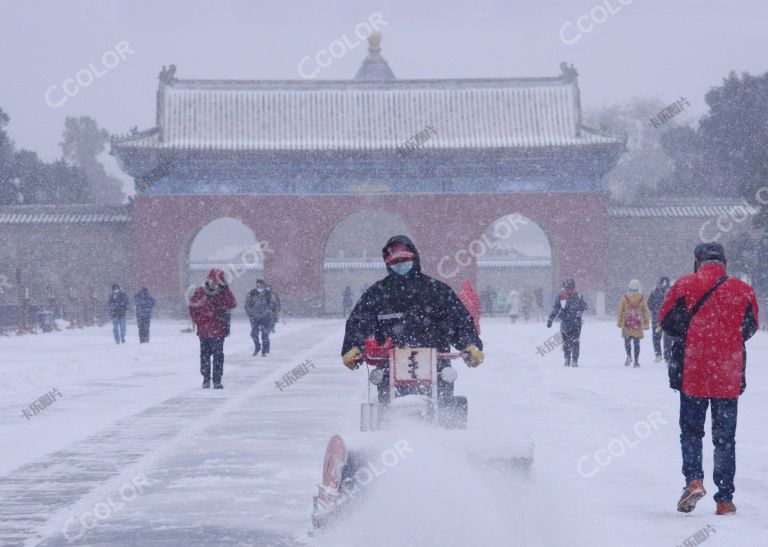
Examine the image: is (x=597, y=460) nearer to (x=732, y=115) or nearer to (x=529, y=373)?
(x=529, y=373)

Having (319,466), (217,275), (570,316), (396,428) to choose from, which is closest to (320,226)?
(570,316)

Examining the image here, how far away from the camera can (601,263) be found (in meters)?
39.3

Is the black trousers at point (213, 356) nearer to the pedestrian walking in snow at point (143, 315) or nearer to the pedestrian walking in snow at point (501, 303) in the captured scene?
the pedestrian walking in snow at point (143, 315)

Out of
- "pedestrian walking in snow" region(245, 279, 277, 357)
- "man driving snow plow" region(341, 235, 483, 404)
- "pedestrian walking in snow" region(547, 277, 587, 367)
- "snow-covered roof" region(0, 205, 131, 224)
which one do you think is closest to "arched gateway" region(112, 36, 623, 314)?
"snow-covered roof" region(0, 205, 131, 224)

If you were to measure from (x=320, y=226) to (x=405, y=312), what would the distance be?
110ft

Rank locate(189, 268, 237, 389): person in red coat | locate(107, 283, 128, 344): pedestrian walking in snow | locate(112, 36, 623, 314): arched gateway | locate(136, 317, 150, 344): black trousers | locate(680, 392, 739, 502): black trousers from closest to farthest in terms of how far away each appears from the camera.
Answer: locate(680, 392, 739, 502): black trousers → locate(189, 268, 237, 389): person in red coat → locate(107, 283, 128, 344): pedestrian walking in snow → locate(136, 317, 150, 344): black trousers → locate(112, 36, 623, 314): arched gateway

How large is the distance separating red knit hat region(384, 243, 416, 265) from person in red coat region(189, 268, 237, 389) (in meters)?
7.34

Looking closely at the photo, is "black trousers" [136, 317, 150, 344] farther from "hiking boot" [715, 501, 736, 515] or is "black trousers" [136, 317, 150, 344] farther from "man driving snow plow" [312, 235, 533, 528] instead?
"hiking boot" [715, 501, 736, 515]

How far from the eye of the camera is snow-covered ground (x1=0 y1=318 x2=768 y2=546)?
5160 mm

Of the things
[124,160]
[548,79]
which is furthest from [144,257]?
[548,79]

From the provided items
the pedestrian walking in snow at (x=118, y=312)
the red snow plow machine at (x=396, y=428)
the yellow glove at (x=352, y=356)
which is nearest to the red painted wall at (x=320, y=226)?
the pedestrian walking in snow at (x=118, y=312)

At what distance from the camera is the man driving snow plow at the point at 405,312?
5902mm

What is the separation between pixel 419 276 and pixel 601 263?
34.1m

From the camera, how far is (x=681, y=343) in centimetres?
616
